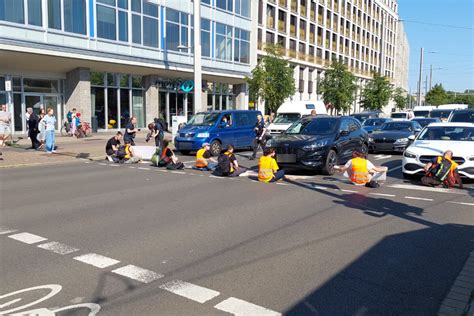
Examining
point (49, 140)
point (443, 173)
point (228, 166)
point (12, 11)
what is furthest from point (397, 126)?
point (12, 11)

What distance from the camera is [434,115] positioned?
30672mm

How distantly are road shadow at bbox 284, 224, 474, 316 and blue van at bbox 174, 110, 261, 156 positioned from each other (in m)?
11.9

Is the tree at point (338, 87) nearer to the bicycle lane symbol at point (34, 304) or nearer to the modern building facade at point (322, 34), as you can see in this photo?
the modern building facade at point (322, 34)

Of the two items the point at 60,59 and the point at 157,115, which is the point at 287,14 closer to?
the point at 157,115

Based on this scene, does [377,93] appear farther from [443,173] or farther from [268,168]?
[268,168]

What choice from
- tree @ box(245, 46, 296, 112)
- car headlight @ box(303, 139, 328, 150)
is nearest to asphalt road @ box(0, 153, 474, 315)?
car headlight @ box(303, 139, 328, 150)

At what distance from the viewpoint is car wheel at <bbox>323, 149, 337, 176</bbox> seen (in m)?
12.3

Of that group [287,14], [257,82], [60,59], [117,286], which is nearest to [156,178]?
[117,286]

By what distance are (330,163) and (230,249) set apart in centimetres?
745

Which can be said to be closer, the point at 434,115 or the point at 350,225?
the point at 350,225

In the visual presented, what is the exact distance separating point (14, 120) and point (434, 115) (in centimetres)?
2683

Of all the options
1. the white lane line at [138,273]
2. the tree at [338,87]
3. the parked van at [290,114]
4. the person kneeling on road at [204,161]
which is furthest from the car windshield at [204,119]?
the tree at [338,87]

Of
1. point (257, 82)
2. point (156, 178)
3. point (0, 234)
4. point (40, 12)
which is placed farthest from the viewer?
point (257, 82)

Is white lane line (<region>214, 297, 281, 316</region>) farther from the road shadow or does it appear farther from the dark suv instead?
the dark suv
